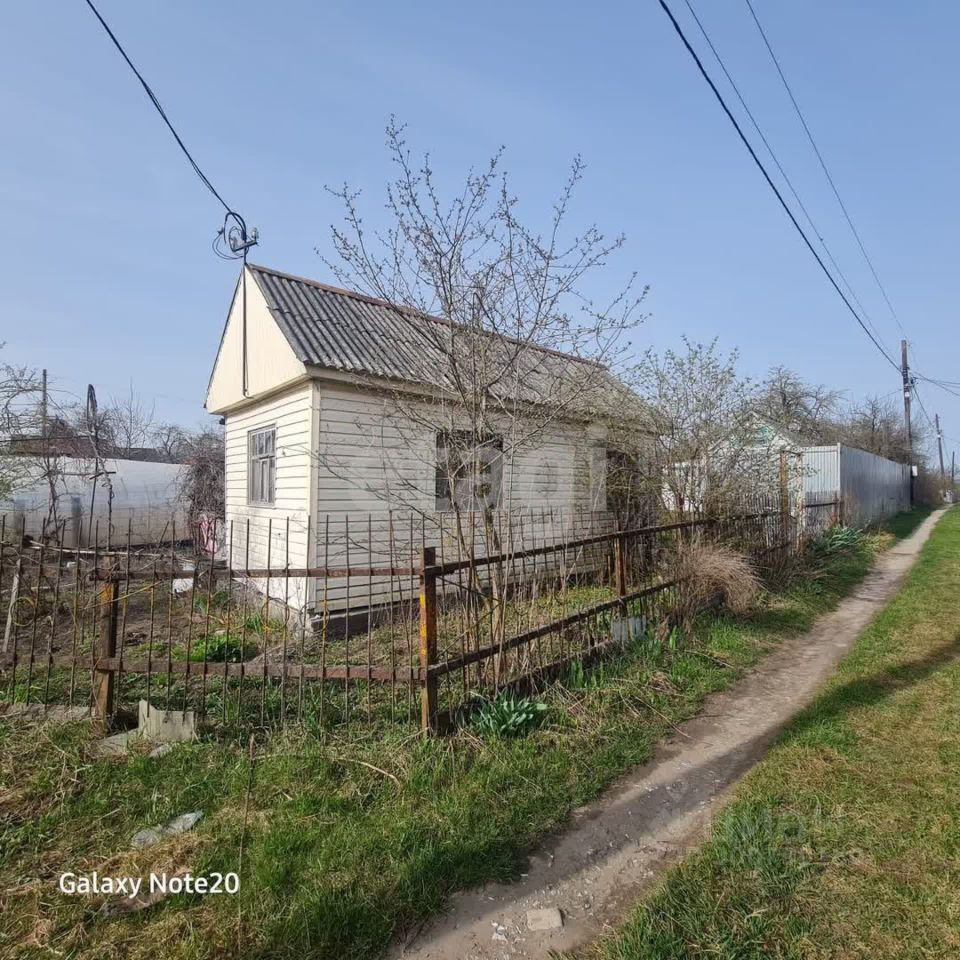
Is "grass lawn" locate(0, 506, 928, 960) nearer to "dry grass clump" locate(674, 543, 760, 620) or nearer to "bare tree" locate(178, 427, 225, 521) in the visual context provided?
"dry grass clump" locate(674, 543, 760, 620)

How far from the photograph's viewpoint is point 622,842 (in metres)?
2.82

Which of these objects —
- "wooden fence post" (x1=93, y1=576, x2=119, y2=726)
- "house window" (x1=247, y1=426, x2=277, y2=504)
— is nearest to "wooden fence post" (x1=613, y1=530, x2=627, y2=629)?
"wooden fence post" (x1=93, y1=576, x2=119, y2=726)

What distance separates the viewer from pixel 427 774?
3.25 metres

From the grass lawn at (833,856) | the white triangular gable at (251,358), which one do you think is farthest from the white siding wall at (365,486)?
the grass lawn at (833,856)

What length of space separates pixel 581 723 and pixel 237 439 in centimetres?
854

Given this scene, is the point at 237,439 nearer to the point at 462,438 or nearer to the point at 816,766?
the point at 462,438

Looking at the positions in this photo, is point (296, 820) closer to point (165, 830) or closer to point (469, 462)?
point (165, 830)

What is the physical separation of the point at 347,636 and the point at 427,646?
545 millimetres

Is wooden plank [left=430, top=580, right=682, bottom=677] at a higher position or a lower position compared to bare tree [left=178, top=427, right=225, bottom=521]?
lower

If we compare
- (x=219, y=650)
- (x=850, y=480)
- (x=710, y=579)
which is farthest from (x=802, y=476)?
(x=219, y=650)

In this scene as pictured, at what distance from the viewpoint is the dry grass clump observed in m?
6.45

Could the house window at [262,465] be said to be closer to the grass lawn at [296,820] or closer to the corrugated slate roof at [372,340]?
the corrugated slate roof at [372,340]

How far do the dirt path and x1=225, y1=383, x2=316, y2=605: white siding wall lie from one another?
15.1 feet

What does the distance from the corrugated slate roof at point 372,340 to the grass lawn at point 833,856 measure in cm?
348
